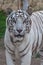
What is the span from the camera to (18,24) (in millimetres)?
4656

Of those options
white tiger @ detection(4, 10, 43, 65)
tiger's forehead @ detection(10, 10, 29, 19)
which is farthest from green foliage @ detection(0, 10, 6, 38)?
tiger's forehead @ detection(10, 10, 29, 19)

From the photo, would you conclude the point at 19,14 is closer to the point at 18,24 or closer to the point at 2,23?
the point at 18,24

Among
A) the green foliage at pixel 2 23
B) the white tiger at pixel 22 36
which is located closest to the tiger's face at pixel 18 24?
the white tiger at pixel 22 36

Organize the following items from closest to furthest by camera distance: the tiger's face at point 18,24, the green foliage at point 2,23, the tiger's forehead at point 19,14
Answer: the tiger's face at point 18,24, the tiger's forehead at point 19,14, the green foliage at point 2,23

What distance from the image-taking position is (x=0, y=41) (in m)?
8.51

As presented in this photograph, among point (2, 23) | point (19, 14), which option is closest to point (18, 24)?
point (19, 14)

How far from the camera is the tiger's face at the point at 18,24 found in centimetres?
463

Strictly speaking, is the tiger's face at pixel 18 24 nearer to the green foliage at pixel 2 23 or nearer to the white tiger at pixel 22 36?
the white tiger at pixel 22 36

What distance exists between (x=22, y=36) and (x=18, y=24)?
7.1 inches

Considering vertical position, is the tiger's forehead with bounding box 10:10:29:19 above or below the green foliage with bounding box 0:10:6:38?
above

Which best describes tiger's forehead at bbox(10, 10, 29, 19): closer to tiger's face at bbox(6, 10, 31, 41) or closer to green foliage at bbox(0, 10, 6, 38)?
tiger's face at bbox(6, 10, 31, 41)

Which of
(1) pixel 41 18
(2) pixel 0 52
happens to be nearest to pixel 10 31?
(1) pixel 41 18

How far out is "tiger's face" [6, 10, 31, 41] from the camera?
4.63m

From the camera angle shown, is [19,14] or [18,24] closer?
[18,24]
